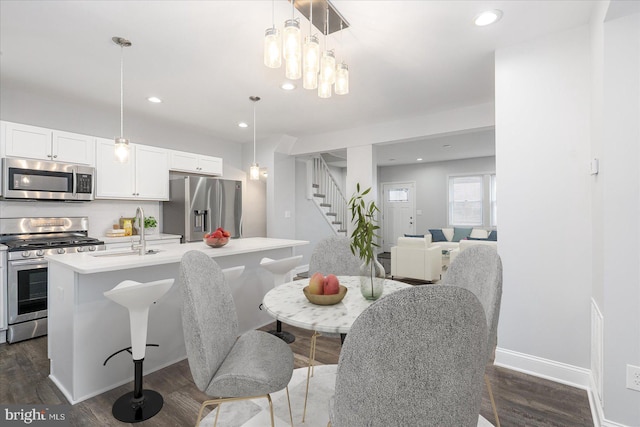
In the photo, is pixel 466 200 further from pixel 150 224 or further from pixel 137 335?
pixel 137 335

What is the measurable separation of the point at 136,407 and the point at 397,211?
334 inches

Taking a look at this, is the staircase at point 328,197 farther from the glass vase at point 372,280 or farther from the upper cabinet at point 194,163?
the glass vase at point 372,280

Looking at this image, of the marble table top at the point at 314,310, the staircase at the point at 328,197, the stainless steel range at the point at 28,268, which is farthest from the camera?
the staircase at the point at 328,197

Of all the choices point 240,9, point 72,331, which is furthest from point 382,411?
point 240,9

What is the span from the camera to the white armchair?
5.16 m

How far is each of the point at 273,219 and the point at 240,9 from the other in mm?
3824

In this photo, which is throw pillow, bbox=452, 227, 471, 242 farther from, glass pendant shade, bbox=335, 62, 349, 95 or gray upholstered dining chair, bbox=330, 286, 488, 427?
gray upholstered dining chair, bbox=330, 286, 488, 427

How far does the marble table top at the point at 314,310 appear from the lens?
4.11 ft

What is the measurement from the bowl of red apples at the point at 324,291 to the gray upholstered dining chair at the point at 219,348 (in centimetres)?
Result: 33

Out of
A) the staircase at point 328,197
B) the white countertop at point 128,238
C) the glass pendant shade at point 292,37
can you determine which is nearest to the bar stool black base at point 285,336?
the white countertop at point 128,238

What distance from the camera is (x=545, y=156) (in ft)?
7.70

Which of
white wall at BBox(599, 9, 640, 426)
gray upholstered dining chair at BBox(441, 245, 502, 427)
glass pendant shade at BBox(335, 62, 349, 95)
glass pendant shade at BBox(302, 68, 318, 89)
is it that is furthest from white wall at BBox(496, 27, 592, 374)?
glass pendant shade at BBox(302, 68, 318, 89)

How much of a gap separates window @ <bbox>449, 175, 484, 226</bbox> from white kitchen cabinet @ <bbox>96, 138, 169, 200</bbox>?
→ 713 centimetres

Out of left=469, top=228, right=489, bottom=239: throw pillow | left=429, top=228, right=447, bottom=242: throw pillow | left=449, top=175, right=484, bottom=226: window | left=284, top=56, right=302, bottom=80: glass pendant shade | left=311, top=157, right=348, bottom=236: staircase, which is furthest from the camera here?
left=449, top=175, right=484, bottom=226: window
